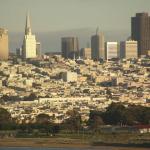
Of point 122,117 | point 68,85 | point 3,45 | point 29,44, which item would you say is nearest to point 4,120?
point 122,117

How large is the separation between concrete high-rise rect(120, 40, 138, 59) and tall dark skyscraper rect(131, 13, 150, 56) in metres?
1.63

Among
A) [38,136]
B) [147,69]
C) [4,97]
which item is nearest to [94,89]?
[4,97]

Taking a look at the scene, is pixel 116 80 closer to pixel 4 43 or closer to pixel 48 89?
pixel 48 89

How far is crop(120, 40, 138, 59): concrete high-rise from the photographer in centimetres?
18700

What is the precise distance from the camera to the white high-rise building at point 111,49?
19226 centimetres

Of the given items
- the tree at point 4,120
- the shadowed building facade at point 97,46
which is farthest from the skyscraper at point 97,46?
the tree at point 4,120

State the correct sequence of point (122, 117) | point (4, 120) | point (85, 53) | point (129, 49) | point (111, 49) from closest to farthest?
point (122, 117), point (4, 120), point (129, 49), point (85, 53), point (111, 49)

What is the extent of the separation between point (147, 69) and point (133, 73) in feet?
20.6

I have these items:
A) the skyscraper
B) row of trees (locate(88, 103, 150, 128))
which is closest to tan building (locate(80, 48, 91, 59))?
the skyscraper

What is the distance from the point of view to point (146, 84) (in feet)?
462

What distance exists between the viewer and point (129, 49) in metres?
190

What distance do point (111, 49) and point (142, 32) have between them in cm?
802

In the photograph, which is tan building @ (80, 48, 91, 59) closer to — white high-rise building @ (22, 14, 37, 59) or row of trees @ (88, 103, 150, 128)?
white high-rise building @ (22, 14, 37, 59)

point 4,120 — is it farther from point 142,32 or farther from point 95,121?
point 142,32
